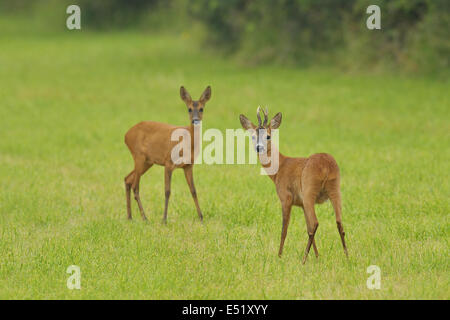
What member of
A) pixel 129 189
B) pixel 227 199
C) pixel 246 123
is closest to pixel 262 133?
pixel 246 123

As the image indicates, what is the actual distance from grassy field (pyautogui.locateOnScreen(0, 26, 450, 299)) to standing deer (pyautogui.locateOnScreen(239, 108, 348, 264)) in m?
0.55

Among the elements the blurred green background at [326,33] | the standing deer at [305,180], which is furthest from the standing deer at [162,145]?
the blurred green background at [326,33]

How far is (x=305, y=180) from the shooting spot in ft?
23.3

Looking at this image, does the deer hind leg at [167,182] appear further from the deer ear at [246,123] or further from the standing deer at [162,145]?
the deer ear at [246,123]

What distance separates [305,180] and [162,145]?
2511 mm

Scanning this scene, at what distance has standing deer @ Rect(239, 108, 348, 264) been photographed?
702 centimetres

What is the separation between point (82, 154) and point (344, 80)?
9.44 m

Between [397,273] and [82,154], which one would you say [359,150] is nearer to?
[82,154]

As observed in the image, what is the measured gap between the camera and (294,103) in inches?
727

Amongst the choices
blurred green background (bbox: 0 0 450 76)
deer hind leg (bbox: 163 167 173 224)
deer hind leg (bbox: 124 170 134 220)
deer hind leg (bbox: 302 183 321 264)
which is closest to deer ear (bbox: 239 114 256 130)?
deer hind leg (bbox: 302 183 321 264)

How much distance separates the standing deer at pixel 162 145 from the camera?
885 cm

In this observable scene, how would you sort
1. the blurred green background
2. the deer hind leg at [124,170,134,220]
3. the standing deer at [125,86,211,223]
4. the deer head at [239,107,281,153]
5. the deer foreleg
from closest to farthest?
the deer head at [239,107,281,153] → the standing deer at [125,86,211,223] → the deer foreleg → the deer hind leg at [124,170,134,220] → the blurred green background

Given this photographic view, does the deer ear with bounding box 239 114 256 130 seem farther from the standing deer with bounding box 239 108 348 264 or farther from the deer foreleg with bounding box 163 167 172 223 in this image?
the deer foreleg with bounding box 163 167 172 223

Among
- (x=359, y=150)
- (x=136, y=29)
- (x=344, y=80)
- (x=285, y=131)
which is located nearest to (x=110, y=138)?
(x=285, y=131)
